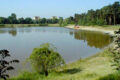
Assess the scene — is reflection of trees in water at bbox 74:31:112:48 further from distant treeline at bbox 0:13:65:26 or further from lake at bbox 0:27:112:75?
distant treeline at bbox 0:13:65:26

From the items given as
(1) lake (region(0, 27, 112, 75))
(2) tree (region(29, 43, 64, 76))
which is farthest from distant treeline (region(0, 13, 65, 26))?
(2) tree (region(29, 43, 64, 76))

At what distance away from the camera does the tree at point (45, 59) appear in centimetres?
657

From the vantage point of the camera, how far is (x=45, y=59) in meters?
6.63

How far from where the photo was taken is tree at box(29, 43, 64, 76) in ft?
21.6

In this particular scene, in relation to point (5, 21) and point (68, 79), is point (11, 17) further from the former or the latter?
point (68, 79)

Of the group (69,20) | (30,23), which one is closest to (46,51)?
(69,20)

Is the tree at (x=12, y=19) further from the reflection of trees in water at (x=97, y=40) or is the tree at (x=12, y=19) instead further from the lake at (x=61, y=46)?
the reflection of trees in water at (x=97, y=40)

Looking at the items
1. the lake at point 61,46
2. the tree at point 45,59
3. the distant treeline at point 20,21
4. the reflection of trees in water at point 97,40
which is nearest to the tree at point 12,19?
the distant treeline at point 20,21

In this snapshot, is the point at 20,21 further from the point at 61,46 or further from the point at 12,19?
the point at 61,46

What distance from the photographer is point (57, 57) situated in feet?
22.1

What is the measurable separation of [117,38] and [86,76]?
2.04 meters

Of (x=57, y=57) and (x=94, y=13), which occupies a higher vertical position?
(x=94, y=13)

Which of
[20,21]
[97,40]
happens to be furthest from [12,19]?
[97,40]

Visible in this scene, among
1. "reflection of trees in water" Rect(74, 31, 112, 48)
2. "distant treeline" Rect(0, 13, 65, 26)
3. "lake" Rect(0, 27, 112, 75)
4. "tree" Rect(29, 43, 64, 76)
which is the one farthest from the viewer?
"distant treeline" Rect(0, 13, 65, 26)
